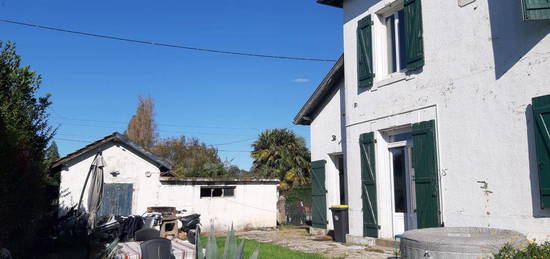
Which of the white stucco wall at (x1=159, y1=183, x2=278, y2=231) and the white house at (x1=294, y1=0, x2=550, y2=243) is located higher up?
the white house at (x1=294, y1=0, x2=550, y2=243)

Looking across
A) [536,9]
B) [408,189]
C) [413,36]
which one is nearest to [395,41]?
[413,36]

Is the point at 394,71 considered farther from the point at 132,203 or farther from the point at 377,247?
the point at 132,203

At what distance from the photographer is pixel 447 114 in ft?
24.9

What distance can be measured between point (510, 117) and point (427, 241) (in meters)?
2.66

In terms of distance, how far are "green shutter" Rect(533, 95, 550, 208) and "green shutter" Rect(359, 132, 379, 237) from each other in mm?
3534

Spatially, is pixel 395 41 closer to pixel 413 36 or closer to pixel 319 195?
pixel 413 36

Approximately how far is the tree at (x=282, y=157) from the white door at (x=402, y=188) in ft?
57.9

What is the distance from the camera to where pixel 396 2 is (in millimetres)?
Result: 8945

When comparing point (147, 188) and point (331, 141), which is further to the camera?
point (147, 188)

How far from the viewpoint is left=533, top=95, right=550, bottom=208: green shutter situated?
19.1 ft

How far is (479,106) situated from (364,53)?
3.20 metres

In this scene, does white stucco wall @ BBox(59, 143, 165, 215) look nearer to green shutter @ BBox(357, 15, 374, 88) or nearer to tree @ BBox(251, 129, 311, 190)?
green shutter @ BBox(357, 15, 374, 88)

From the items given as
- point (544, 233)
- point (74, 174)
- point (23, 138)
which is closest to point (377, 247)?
point (544, 233)

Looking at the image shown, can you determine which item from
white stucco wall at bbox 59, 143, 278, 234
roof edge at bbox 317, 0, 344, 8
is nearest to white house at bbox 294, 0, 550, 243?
roof edge at bbox 317, 0, 344, 8
